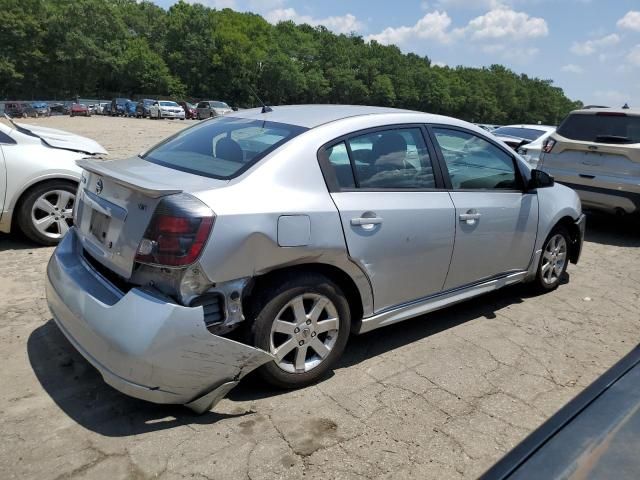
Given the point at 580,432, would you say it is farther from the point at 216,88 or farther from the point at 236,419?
the point at 216,88

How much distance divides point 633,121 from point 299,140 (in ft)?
19.6

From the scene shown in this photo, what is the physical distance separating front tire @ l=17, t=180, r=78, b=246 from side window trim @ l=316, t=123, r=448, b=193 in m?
3.54

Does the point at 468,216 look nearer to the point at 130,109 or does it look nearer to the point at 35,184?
the point at 35,184

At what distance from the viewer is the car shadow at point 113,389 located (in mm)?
2854

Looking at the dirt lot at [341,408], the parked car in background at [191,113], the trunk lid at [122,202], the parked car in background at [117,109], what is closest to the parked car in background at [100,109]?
the parked car in background at [117,109]

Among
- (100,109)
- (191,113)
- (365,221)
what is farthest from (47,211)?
(100,109)

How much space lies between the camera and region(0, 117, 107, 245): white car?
5.50 meters

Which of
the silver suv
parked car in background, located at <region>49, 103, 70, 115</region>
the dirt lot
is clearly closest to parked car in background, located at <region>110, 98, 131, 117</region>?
parked car in background, located at <region>49, 103, 70, 115</region>

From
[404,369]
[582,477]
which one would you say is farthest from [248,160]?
[582,477]

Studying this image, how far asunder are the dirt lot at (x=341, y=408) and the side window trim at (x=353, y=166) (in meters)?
1.15

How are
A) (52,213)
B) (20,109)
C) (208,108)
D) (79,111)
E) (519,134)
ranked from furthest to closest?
1. (79,111)
2. (208,108)
3. (20,109)
4. (519,134)
5. (52,213)

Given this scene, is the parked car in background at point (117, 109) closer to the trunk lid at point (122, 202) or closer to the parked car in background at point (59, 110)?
the parked car in background at point (59, 110)

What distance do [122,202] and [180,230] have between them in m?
0.51

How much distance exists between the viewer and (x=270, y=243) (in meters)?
2.86
